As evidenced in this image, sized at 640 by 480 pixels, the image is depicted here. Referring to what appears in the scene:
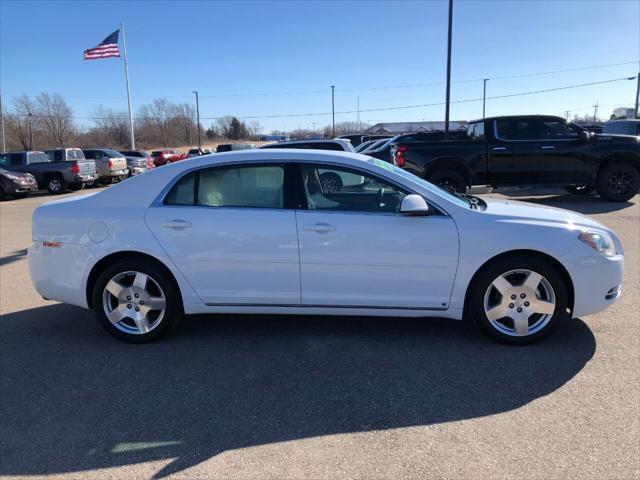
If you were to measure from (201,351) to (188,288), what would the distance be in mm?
525

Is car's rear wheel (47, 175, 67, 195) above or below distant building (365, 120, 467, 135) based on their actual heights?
below

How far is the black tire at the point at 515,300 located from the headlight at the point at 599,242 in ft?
1.06

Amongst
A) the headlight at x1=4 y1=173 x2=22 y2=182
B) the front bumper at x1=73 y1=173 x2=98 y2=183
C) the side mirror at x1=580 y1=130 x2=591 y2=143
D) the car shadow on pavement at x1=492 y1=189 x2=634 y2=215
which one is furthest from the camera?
the front bumper at x1=73 y1=173 x2=98 y2=183

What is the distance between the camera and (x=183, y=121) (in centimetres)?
11325

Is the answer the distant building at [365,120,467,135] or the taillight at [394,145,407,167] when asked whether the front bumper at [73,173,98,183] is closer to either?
the taillight at [394,145,407,167]

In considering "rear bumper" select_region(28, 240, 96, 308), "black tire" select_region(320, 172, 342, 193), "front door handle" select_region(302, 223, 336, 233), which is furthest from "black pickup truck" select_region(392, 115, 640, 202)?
"rear bumper" select_region(28, 240, 96, 308)

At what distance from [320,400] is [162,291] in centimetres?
168

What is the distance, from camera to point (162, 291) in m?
4.11

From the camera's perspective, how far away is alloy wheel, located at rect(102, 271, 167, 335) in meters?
4.13

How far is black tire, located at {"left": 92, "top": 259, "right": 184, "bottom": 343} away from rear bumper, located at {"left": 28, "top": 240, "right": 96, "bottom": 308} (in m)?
0.14

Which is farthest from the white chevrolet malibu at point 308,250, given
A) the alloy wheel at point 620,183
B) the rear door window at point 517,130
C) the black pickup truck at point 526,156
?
the alloy wheel at point 620,183

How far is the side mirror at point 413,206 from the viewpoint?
3801mm

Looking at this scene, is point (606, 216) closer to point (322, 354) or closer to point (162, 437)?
point (322, 354)

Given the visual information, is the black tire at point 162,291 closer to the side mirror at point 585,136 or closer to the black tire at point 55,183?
the side mirror at point 585,136
